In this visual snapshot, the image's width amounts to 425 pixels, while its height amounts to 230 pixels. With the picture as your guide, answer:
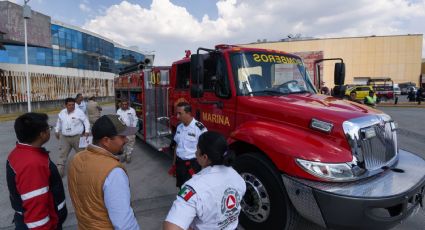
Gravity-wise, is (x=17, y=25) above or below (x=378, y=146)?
above

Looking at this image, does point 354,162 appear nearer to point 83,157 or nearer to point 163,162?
point 83,157

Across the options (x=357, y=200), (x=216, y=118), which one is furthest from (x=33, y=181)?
(x=216, y=118)

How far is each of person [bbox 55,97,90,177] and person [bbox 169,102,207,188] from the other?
9.02ft

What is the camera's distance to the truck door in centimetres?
423

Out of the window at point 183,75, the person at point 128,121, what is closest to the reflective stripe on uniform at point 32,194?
the window at point 183,75

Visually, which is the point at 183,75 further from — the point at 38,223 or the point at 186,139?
the point at 38,223

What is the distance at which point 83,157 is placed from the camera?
1.92 m

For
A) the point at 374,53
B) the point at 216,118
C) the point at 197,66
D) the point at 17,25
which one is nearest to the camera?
the point at 197,66

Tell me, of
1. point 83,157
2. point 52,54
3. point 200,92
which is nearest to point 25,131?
point 83,157

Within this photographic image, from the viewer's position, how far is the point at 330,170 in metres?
2.86

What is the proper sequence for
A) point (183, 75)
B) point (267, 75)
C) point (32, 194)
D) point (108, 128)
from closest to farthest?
1. point (108, 128)
2. point (32, 194)
3. point (267, 75)
4. point (183, 75)

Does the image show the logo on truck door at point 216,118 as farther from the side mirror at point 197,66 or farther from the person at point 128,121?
the person at point 128,121

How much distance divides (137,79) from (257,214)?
551 cm

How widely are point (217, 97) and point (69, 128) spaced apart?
330 cm
